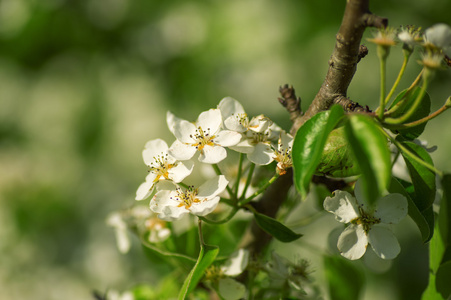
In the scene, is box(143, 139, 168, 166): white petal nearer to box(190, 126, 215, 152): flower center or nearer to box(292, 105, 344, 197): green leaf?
box(190, 126, 215, 152): flower center

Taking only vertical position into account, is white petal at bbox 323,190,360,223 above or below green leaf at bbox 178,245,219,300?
above

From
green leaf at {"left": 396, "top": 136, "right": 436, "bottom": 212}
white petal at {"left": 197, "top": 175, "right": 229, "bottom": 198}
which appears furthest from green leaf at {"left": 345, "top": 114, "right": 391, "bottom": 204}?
white petal at {"left": 197, "top": 175, "right": 229, "bottom": 198}

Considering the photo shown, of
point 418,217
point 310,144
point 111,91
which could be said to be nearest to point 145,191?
point 310,144

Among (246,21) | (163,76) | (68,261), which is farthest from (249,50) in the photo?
(68,261)

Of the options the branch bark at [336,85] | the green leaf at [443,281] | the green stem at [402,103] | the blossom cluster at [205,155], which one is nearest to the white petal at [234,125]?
the blossom cluster at [205,155]

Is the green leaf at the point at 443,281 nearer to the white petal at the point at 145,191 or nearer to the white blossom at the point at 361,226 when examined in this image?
the white blossom at the point at 361,226

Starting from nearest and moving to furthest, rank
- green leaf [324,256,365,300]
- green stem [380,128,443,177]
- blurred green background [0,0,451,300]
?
green stem [380,128,443,177] → green leaf [324,256,365,300] → blurred green background [0,0,451,300]

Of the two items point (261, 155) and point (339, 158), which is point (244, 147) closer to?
point (261, 155)

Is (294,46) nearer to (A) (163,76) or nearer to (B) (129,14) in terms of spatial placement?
(A) (163,76)
